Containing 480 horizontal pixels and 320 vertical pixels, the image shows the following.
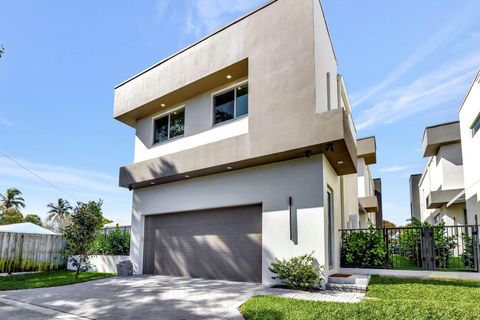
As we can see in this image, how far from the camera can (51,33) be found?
13.9 m

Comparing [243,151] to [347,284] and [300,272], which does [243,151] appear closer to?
[300,272]

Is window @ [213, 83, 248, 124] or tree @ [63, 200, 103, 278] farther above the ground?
Result: window @ [213, 83, 248, 124]

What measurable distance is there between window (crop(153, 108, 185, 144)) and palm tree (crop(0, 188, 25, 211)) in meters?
37.0

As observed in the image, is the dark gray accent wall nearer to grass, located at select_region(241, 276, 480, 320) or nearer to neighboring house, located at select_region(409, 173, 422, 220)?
Result: neighboring house, located at select_region(409, 173, 422, 220)

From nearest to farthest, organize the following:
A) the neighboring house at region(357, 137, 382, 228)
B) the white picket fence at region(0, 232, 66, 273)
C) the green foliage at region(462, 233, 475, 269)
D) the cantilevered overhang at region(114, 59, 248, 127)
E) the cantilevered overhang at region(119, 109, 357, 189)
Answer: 1. the cantilevered overhang at region(119, 109, 357, 189)
2. the green foliage at region(462, 233, 475, 269)
3. the cantilevered overhang at region(114, 59, 248, 127)
4. the white picket fence at region(0, 232, 66, 273)
5. the neighboring house at region(357, 137, 382, 228)

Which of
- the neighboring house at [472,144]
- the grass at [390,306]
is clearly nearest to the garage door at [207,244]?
the grass at [390,306]

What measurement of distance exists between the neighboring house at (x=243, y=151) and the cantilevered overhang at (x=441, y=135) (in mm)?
9687

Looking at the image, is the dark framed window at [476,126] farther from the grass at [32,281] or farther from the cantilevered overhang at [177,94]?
the grass at [32,281]

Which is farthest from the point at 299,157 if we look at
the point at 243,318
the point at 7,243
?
the point at 7,243

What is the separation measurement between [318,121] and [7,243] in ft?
42.4

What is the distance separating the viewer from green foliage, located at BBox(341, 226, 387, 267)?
8.88 m

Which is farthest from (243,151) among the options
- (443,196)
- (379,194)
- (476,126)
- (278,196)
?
(379,194)

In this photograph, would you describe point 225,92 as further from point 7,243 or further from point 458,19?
point 7,243

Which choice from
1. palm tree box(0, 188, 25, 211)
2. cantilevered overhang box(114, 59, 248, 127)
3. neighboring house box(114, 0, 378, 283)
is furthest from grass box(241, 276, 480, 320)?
palm tree box(0, 188, 25, 211)
